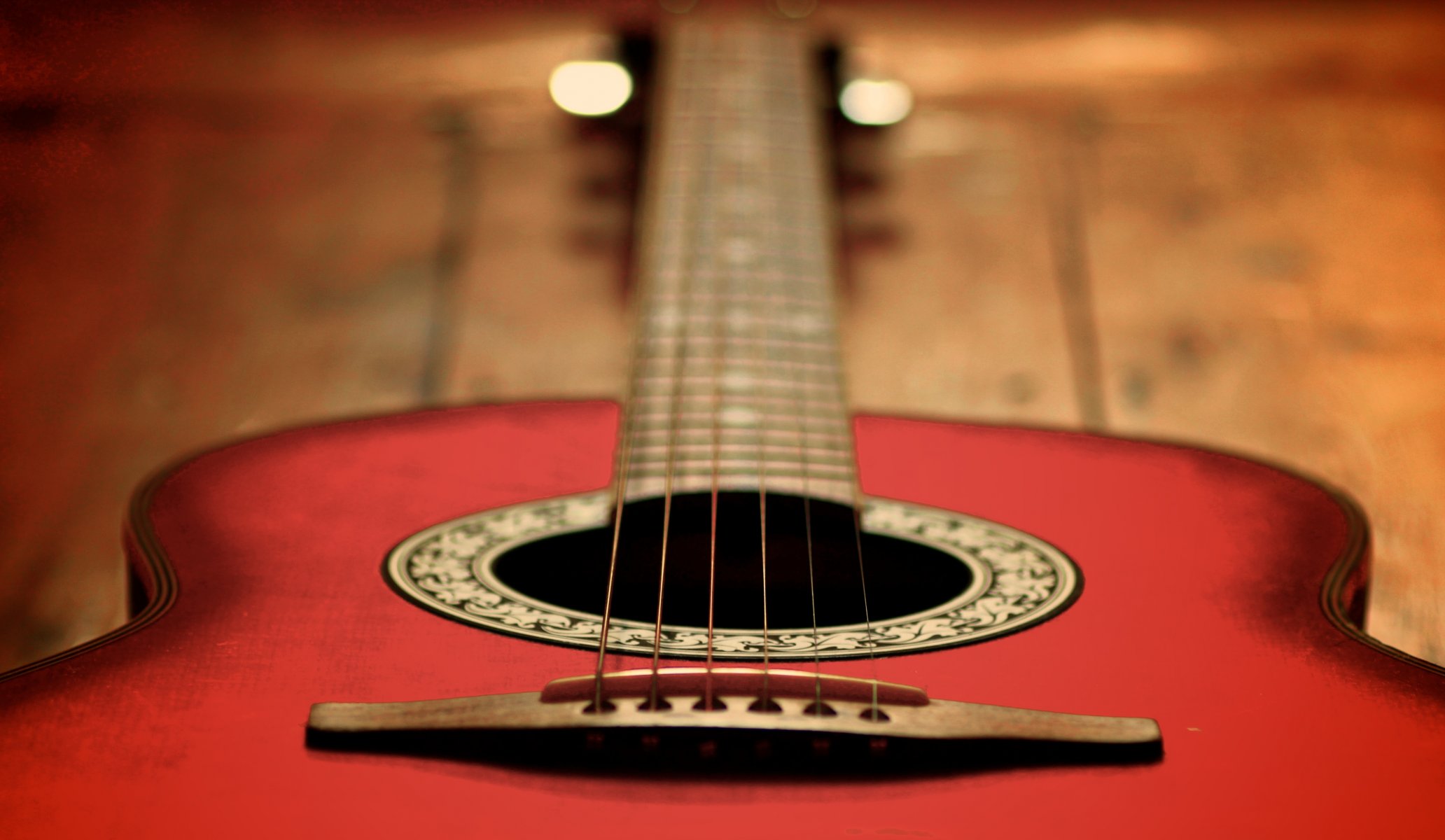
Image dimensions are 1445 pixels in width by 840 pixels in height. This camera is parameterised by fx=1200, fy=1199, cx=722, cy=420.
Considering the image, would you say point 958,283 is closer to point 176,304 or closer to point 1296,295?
point 1296,295

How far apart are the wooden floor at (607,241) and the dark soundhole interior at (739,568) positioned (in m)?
0.39

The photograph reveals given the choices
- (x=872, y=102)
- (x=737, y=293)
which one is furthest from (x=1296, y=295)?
(x=737, y=293)

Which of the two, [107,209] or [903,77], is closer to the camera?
[107,209]

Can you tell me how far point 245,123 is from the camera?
1.47m

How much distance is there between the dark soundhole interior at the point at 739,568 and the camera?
73cm

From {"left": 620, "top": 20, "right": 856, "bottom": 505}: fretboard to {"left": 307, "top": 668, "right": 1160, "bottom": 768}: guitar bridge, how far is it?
0.87 feet

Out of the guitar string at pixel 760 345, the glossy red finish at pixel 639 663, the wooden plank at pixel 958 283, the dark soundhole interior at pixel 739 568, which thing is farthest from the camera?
the wooden plank at pixel 958 283

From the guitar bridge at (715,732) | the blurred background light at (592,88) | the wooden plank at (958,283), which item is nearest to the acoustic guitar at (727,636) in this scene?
the guitar bridge at (715,732)

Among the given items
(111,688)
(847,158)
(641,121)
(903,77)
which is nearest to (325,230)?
(641,121)

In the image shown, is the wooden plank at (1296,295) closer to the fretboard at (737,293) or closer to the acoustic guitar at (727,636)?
the acoustic guitar at (727,636)

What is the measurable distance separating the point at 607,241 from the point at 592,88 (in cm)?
25

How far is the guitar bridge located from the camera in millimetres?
443

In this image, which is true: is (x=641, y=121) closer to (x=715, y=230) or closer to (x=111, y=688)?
(x=715, y=230)

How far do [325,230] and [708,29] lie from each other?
0.49 metres
